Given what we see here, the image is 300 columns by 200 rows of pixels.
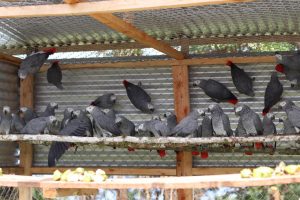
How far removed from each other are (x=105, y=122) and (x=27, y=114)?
45.5 inches

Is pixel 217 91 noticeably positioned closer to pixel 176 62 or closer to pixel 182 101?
pixel 182 101

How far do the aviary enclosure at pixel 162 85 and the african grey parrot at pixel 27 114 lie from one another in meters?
0.31

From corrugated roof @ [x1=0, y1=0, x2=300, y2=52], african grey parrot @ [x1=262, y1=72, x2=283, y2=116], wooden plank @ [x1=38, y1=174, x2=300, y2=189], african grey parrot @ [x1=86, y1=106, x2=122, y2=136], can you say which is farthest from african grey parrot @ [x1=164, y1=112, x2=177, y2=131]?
wooden plank @ [x1=38, y1=174, x2=300, y2=189]

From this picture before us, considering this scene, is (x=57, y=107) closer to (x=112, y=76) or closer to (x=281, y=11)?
(x=112, y=76)

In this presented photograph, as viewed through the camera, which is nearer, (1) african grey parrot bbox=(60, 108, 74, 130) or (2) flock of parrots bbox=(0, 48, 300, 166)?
(2) flock of parrots bbox=(0, 48, 300, 166)

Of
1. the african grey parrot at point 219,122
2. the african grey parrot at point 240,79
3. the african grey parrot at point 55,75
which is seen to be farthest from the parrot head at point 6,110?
the african grey parrot at point 240,79

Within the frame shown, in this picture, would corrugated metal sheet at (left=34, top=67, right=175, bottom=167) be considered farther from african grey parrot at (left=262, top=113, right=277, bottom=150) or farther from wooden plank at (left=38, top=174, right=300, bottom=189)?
wooden plank at (left=38, top=174, right=300, bottom=189)

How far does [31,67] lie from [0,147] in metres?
1.25

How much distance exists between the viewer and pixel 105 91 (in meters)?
7.93

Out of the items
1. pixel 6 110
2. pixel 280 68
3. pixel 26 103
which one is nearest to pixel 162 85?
pixel 280 68

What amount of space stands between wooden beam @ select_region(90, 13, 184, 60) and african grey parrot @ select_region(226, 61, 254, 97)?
27.0 inches

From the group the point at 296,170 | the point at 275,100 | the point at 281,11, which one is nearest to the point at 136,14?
the point at 281,11

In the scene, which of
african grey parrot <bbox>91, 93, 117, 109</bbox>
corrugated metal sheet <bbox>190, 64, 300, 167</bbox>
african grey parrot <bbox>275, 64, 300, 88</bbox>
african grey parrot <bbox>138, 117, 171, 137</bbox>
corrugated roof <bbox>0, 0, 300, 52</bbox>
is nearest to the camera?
corrugated roof <bbox>0, 0, 300, 52</bbox>

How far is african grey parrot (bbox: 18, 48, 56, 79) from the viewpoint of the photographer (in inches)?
295
